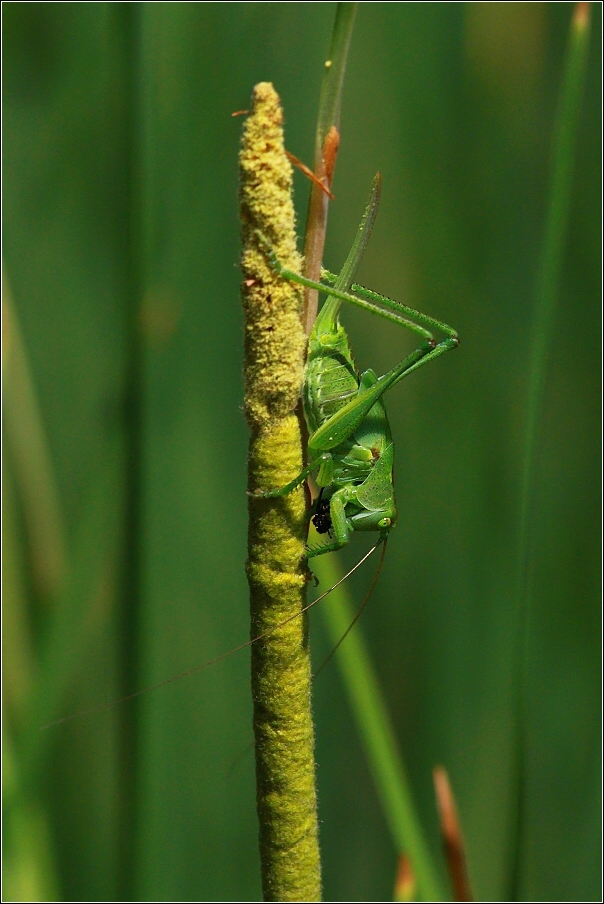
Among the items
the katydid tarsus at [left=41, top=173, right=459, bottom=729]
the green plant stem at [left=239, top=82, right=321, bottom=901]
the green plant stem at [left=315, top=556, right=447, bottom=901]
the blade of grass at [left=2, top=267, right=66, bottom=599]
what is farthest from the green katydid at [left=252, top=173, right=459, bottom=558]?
the blade of grass at [left=2, top=267, right=66, bottom=599]

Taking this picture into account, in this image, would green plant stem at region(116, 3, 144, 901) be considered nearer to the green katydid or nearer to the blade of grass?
the green katydid

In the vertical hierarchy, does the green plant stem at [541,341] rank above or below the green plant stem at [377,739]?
above

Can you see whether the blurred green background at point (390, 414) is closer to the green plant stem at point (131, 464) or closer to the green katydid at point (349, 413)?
the green plant stem at point (131, 464)

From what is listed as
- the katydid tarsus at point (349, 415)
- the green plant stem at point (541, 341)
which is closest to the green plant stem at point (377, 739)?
the katydid tarsus at point (349, 415)

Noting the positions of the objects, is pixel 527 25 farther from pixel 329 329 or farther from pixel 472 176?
pixel 329 329

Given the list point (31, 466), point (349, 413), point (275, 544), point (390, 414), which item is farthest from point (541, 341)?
point (31, 466)

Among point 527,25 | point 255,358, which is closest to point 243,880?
point 255,358
